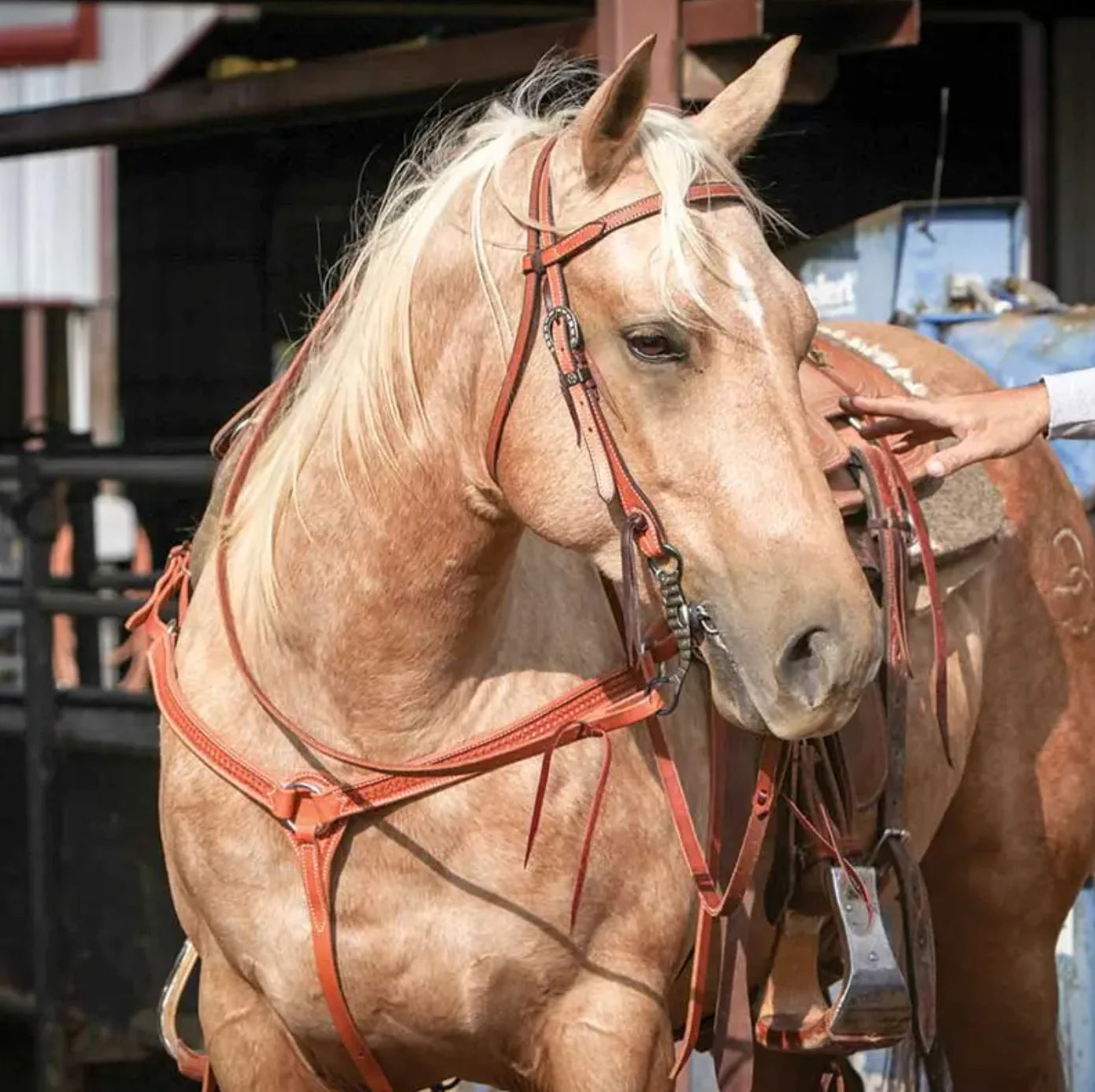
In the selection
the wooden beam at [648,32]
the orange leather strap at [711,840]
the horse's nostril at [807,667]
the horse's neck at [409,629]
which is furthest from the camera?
the wooden beam at [648,32]

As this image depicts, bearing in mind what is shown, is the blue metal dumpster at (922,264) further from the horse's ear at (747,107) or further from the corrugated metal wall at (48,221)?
the corrugated metal wall at (48,221)

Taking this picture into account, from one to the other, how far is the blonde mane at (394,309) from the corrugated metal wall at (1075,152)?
4.44 m

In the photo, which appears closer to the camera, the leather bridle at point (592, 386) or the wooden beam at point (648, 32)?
the leather bridle at point (592, 386)

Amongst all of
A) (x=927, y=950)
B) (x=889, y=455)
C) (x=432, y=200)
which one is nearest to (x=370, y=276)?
(x=432, y=200)

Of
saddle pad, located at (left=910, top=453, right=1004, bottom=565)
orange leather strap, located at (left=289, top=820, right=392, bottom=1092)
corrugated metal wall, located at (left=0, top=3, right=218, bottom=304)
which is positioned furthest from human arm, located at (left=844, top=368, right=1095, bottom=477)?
corrugated metal wall, located at (left=0, top=3, right=218, bottom=304)

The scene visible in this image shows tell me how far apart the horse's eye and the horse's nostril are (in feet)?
1.20

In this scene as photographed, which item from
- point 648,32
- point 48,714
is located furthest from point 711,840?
point 48,714

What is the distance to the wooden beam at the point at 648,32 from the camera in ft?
12.2

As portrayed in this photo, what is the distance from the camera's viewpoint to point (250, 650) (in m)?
2.60

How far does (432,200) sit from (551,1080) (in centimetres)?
120

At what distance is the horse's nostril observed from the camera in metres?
2.13

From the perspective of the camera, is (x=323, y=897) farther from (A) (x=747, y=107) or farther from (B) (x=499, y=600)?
(A) (x=747, y=107)

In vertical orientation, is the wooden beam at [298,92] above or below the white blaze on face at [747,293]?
above

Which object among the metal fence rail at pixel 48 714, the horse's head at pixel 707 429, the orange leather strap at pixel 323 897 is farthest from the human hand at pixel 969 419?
the metal fence rail at pixel 48 714
